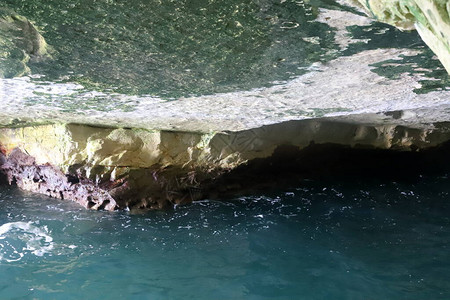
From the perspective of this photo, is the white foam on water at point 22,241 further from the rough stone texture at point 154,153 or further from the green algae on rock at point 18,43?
the green algae on rock at point 18,43

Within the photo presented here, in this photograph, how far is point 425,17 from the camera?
1.51 meters

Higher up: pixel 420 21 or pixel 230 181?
pixel 420 21

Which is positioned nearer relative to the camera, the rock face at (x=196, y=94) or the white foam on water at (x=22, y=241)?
the rock face at (x=196, y=94)

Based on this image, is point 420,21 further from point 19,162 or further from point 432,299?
point 19,162

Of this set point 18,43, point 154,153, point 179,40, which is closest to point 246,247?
point 154,153

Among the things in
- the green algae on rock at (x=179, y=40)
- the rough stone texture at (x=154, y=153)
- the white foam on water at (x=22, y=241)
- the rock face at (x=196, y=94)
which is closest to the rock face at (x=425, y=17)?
the rock face at (x=196, y=94)

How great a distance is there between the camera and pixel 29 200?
823cm

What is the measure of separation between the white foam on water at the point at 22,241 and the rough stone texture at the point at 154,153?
124cm

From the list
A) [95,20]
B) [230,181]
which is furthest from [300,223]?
[95,20]

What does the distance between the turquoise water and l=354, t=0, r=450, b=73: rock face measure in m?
3.49

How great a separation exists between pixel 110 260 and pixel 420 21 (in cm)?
503

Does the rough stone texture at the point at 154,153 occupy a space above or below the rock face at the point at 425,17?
below

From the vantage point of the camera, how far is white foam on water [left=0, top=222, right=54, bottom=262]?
18.8 feet

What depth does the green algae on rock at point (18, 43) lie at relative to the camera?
8.43 ft
